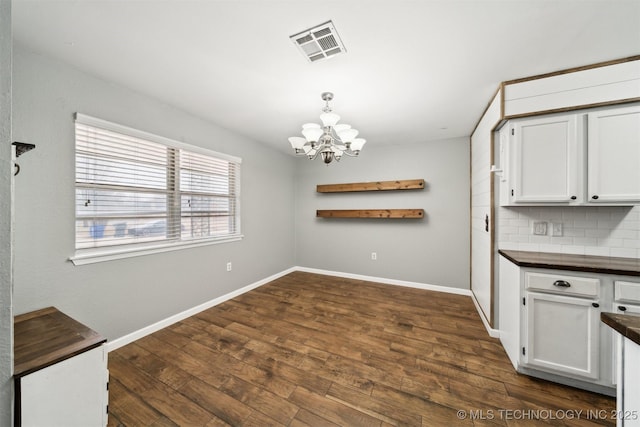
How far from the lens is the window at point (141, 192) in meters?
2.04

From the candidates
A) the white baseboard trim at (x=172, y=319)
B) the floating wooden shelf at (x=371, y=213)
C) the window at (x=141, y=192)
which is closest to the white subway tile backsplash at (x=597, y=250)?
the floating wooden shelf at (x=371, y=213)

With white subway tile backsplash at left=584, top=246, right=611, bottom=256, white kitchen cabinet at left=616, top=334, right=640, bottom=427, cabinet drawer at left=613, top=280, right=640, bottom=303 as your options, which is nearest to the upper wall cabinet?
white subway tile backsplash at left=584, top=246, right=611, bottom=256

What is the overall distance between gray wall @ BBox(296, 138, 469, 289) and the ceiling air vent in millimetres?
2733

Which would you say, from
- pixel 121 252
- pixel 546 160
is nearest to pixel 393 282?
pixel 546 160

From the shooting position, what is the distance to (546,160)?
198 cm

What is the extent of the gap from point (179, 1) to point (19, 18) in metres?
1.07

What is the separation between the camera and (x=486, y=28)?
1.50 m

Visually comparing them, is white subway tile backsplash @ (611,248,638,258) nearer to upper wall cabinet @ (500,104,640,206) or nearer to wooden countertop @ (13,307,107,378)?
upper wall cabinet @ (500,104,640,206)

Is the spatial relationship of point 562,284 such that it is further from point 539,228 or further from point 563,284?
point 539,228

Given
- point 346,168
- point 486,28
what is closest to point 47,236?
point 486,28

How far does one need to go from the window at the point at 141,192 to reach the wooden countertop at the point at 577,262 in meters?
3.38

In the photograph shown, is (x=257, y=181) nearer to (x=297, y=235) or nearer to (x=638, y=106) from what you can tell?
(x=297, y=235)

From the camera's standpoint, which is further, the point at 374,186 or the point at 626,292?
the point at 374,186

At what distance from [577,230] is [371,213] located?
2.54m
